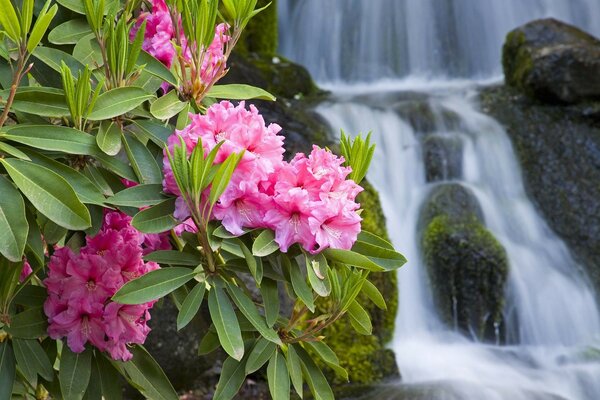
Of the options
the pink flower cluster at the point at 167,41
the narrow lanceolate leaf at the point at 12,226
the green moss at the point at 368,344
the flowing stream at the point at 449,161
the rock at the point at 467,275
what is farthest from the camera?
the rock at the point at 467,275

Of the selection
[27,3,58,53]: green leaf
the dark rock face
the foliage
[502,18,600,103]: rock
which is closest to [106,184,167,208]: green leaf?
the foliage

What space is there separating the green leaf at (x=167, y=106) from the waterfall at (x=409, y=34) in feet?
21.3

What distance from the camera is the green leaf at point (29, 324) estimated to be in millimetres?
1285

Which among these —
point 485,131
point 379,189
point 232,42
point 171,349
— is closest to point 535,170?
point 485,131

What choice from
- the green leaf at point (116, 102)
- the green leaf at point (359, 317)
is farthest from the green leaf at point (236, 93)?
the green leaf at point (359, 317)

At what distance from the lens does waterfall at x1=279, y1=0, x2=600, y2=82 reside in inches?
307

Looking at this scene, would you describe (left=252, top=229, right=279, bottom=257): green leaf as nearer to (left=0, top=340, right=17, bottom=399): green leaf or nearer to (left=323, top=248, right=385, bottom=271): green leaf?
(left=323, top=248, right=385, bottom=271): green leaf

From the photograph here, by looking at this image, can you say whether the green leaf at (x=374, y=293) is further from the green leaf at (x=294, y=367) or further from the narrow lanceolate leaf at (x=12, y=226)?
the narrow lanceolate leaf at (x=12, y=226)

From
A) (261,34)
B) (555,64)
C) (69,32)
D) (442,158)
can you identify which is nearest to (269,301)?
(69,32)

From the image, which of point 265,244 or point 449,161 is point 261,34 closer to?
point 449,161

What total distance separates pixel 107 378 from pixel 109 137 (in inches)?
16.5

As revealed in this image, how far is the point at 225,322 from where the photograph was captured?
1.17 metres

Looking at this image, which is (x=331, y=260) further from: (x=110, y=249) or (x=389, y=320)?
(x=389, y=320)

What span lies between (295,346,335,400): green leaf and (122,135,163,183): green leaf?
1.25 feet
